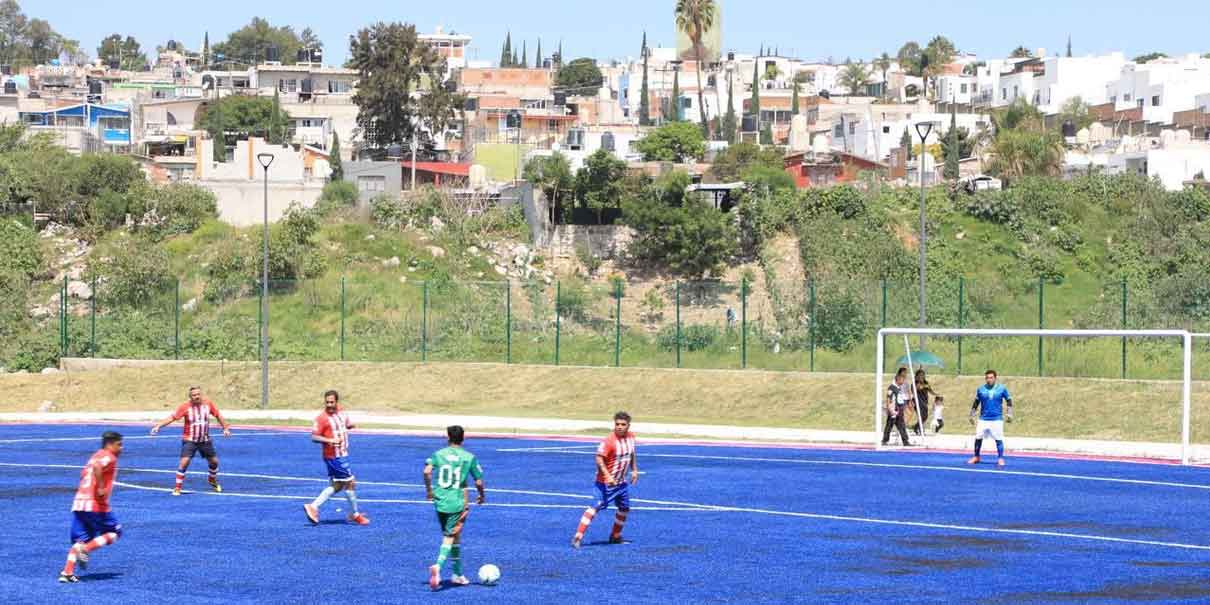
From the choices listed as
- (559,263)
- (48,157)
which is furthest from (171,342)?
(48,157)

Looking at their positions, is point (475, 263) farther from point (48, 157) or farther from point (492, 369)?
point (48, 157)

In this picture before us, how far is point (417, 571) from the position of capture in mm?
21859

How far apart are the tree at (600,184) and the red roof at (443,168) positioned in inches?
713

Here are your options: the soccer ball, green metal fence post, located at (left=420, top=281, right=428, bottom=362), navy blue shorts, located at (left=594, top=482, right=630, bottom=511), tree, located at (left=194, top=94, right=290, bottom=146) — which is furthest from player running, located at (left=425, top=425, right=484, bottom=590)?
tree, located at (left=194, top=94, right=290, bottom=146)

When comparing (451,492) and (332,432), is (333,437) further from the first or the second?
(451,492)

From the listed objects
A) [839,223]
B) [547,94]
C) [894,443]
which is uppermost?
[547,94]

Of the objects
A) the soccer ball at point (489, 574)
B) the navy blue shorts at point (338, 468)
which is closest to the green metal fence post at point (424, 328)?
the navy blue shorts at point (338, 468)

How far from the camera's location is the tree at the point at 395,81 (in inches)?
4232

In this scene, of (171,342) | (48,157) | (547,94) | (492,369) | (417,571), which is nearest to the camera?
(417,571)

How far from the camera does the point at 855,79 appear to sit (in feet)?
630

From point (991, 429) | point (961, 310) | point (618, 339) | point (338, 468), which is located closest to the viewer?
point (338, 468)

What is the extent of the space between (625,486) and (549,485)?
9564 mm

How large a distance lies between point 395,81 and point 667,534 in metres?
86.1

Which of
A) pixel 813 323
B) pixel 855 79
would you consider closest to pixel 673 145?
pixel 813 323
